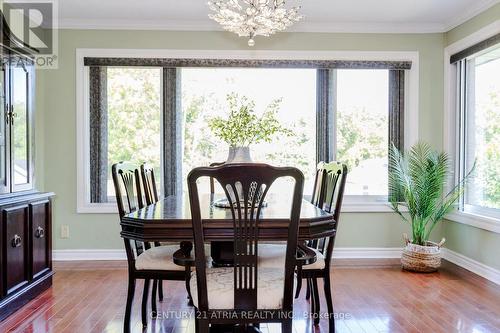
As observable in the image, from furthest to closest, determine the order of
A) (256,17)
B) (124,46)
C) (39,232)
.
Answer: (124,46) → (39,232) → (256,17)

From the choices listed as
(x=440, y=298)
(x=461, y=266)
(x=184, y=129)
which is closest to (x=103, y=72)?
(x=184, y=129)

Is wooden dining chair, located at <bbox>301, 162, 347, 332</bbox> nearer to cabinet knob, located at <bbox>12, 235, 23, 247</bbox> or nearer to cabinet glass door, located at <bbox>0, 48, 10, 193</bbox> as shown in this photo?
cabinet knob, located at <bbox>12, 235, 23, 247</bbox>

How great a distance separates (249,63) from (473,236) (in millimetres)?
2761

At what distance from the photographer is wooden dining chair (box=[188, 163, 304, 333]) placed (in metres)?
1.62

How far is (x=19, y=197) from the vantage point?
2.95 m

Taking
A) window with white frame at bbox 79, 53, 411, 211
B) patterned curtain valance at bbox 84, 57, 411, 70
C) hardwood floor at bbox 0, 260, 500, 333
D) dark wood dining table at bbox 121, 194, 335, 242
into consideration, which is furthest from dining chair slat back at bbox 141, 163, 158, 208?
patterned curtain valance at bbox 84, 57, 411, 70

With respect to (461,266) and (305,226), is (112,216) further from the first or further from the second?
(461,266)

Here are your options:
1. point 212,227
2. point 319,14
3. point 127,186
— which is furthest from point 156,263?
point 319,14

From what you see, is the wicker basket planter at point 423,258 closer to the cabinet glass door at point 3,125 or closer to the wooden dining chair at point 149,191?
the wooden dining chair at point 149,191

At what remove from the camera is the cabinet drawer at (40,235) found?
10.2 feet

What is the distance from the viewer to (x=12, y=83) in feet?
9.83

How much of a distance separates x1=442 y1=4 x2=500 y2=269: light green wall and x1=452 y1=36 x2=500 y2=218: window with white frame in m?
0.18

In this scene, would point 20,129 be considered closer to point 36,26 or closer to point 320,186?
point 36,26

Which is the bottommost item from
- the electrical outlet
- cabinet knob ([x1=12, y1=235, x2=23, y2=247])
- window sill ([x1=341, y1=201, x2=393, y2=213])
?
the electrical outlet
